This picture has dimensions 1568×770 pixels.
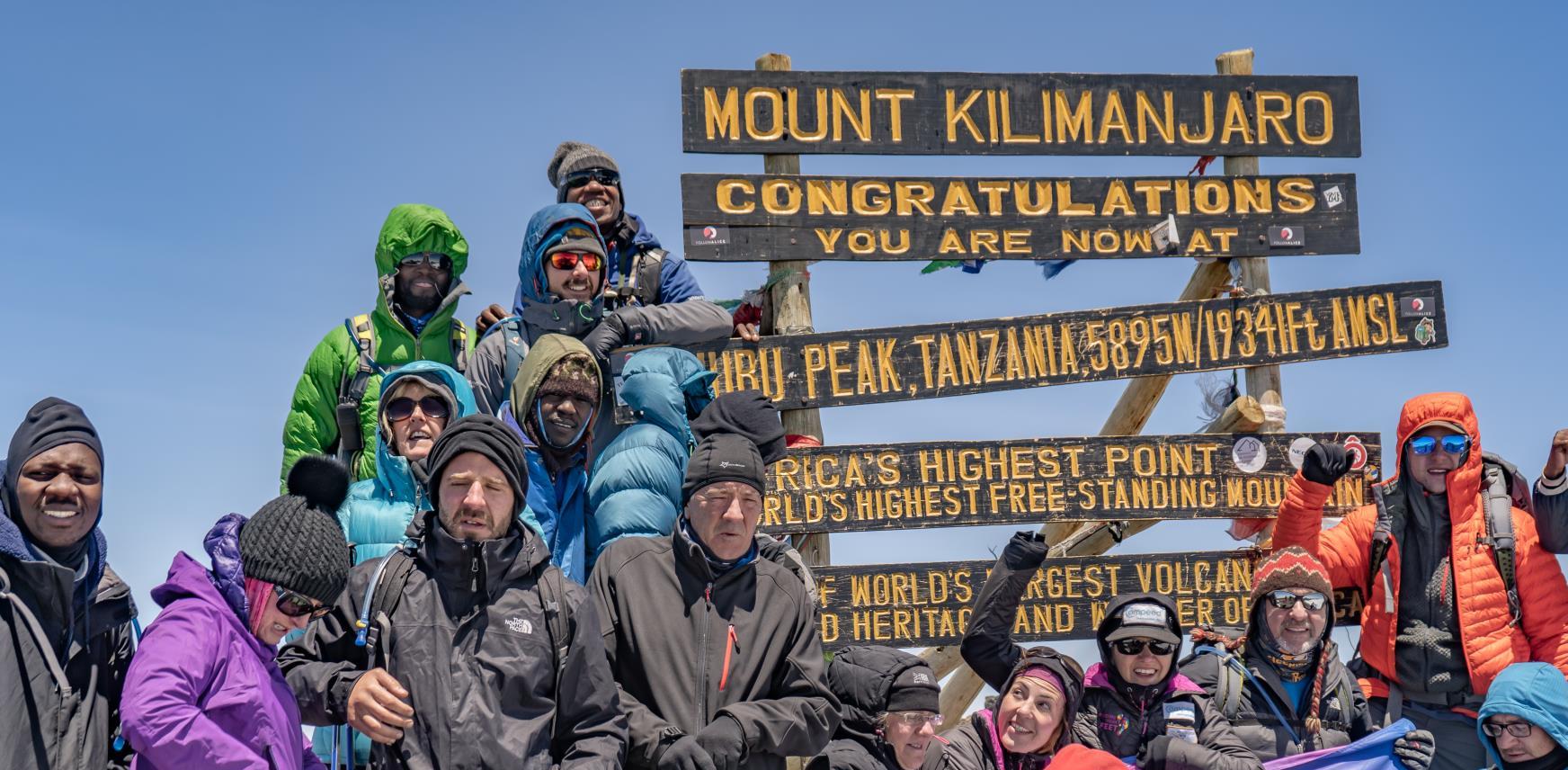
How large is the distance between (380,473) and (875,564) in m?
3.93

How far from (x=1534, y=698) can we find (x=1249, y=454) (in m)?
3.48

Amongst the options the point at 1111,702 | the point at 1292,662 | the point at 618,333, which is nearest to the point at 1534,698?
the point at 1292,662

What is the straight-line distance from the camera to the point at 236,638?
412 cm

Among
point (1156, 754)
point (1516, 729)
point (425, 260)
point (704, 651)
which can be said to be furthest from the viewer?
point (425, 260)

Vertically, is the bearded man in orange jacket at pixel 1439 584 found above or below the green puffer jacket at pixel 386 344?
below

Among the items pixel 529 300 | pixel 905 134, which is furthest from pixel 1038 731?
pixel 905 134

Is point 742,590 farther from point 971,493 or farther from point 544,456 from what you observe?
point 971,493

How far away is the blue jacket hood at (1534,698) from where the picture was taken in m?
6.06

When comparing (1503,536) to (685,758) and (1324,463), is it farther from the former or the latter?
(685,758)

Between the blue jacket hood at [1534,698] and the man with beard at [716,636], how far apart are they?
2.95m

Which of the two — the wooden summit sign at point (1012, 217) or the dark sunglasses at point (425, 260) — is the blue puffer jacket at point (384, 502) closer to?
the dark sunglasses at point (425, 260)

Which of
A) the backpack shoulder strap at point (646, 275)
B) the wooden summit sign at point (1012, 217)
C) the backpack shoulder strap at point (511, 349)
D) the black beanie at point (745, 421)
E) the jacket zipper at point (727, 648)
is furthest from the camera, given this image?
the wooden summit sign at point (1012, 217)

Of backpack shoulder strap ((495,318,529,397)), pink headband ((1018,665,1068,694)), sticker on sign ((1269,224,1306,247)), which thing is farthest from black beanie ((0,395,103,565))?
sticker on sign ((1269,224,1306,247))

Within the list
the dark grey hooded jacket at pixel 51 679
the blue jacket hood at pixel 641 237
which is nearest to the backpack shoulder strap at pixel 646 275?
the blue jacket hood at pixel 641 237
